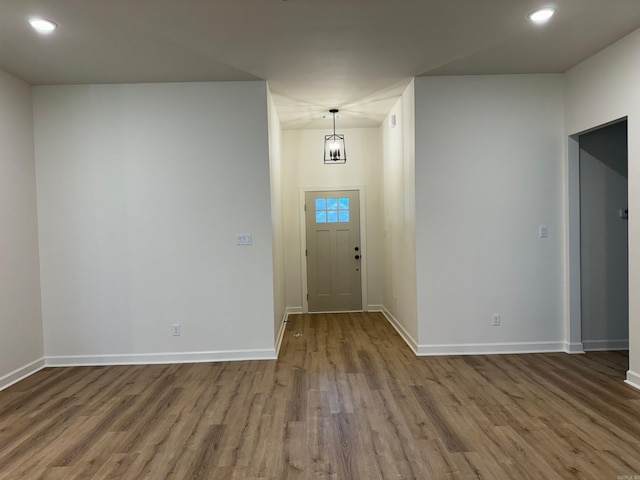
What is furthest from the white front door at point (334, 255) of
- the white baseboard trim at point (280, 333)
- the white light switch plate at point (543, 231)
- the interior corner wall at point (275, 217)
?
the white light switch plate at point (543, 231)

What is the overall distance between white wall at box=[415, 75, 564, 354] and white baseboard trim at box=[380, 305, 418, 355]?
18cm

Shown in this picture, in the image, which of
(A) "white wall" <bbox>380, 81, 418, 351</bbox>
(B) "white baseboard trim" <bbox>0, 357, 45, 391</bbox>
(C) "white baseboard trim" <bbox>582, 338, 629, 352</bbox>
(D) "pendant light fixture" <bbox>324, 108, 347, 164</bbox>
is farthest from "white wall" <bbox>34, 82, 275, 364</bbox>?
(C) "white baseboard trim" <bbox>582, 338, 629, 352</bbox>

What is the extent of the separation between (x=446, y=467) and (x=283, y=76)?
3517 millimetres

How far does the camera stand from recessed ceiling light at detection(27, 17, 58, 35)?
281 centimetres

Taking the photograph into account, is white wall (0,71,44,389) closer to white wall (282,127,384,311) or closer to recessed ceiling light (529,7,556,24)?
white wall (282,127,384,311)

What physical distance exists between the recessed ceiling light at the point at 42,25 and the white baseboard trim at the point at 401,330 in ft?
13.6

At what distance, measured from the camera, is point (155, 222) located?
13.7 ft

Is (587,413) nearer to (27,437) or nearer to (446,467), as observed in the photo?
(446,467)

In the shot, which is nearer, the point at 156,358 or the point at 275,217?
the point at 156,358

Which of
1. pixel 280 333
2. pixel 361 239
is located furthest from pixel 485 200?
pixel 280 333

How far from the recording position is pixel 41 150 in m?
4.13

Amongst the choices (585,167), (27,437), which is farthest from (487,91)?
(27,437)

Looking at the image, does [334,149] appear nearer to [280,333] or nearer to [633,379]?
[280,333]

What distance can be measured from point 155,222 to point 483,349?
3611 mm
